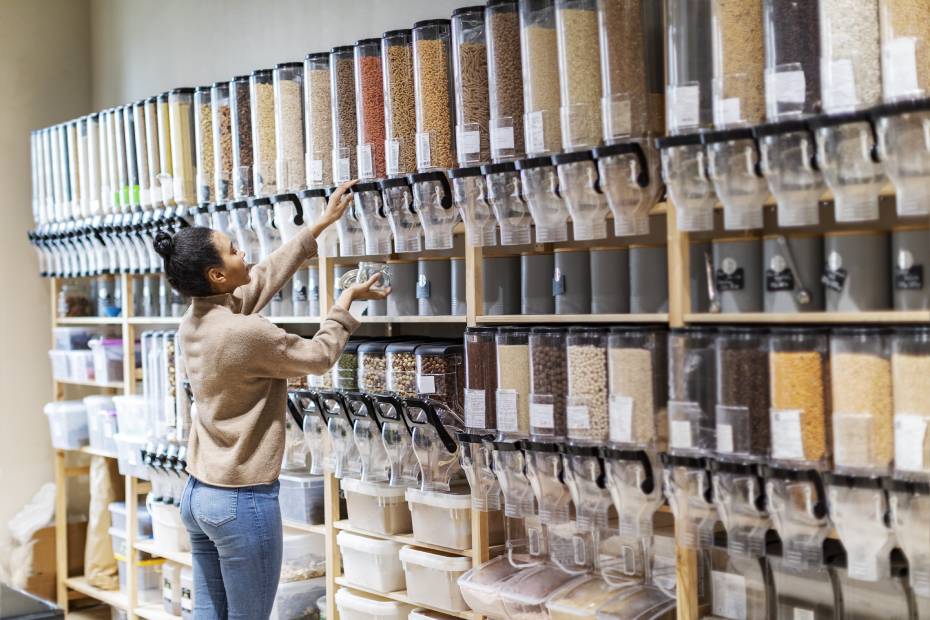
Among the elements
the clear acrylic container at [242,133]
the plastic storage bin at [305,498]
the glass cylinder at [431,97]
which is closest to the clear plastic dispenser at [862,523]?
the glass cylinder at [431,97]

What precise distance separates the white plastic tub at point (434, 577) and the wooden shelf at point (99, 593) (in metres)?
1.81

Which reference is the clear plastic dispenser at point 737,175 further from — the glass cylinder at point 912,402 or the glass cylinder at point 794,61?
the glass cylinder at point 912,402

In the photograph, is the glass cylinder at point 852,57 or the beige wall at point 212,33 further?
the beige wall at point 212,33

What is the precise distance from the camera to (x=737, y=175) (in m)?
2.20

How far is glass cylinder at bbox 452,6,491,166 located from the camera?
8.91 feet

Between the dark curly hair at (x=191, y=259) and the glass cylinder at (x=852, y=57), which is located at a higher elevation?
the glass cylinder at (x=852, y=57)

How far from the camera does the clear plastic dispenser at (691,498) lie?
2.26 meters

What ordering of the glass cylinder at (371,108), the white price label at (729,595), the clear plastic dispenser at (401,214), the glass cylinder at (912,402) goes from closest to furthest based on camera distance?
the glass cylinder at (912,402), the white price label at (729,595), the clear plastic dispenser at (401,214), the glass cylinder at (371,108)

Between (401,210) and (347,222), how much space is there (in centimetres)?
22

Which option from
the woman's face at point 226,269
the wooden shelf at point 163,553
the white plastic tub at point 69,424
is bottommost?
the wooden shelf at point 163,553

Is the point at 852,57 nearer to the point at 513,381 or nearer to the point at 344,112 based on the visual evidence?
the point at 513,381

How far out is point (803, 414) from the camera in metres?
2.10

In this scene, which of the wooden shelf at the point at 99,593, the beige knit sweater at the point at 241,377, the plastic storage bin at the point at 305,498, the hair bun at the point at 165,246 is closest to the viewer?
the beige knit sweater at the point at 241,377

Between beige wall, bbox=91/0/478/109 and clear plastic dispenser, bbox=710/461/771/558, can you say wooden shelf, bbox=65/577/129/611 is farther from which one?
clear plastic dispenser, bbox=710/461/771/558
